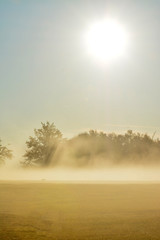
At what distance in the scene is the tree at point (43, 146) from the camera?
38.8 metres

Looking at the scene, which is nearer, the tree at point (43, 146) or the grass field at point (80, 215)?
the grass field at point (80, 215)

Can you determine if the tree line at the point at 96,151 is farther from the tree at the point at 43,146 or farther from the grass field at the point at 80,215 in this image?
the grass field at the point at 80,215

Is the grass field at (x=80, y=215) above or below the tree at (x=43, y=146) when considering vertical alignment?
below

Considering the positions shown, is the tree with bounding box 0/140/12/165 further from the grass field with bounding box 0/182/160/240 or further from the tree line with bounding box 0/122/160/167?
the grass field with bounding box 0/182/160/240

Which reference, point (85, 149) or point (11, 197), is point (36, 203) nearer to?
point (11, 197)

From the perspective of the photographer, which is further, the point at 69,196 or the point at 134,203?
the point at 69,196

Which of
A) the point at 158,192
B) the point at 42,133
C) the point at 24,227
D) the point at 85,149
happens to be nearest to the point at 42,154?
the point at 42,133

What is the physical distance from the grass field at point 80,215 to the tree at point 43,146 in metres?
29.7

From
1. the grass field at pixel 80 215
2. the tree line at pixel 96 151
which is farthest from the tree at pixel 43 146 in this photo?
the grass field at pixel 80 215

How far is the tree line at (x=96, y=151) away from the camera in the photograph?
31.3 meters

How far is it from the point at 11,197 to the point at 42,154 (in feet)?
104

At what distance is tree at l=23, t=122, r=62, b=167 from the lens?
127ft

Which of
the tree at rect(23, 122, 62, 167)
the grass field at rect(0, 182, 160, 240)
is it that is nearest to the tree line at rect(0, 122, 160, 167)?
the tree at rect(23, 122, 62, 167)

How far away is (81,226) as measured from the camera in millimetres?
5027
